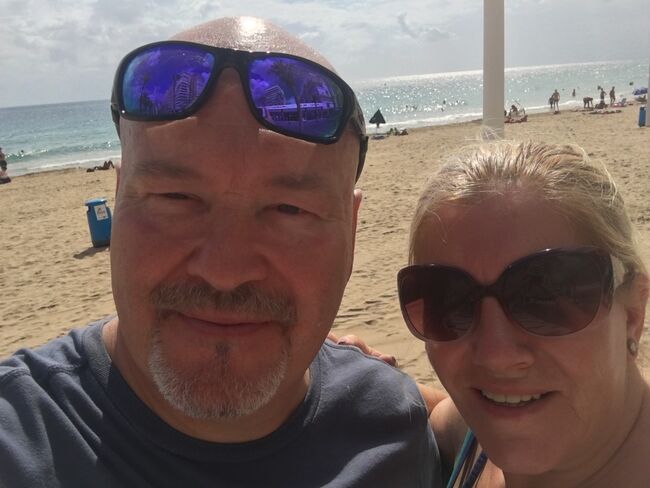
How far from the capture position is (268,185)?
150cm

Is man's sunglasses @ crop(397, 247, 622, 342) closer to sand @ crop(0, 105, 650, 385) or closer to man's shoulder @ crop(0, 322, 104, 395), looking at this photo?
sand @ crop(0, 105, 650, 385)

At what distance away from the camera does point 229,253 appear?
143cm

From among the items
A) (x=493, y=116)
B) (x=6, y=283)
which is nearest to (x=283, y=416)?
(x=493, y=116)

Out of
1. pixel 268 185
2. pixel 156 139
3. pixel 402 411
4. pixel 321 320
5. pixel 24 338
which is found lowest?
pixel 24 338

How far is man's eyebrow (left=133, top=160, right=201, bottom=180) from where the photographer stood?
1466 mm

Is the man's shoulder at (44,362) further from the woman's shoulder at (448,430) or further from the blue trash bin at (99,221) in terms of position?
the blue trash bin at (99,221)

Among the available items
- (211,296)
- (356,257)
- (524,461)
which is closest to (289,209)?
(211,296)

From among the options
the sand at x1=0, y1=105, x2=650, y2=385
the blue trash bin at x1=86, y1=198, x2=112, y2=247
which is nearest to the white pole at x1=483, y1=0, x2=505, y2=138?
the sand at x1=0, y1=105, x2=650, y2=385

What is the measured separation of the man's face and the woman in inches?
15.3

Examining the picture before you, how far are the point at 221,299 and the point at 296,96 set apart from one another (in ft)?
2.07

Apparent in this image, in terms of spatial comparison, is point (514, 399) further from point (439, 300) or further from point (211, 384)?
point (211, 384)

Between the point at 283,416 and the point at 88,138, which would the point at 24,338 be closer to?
the point at 283,416

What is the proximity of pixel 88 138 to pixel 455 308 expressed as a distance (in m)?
46.5

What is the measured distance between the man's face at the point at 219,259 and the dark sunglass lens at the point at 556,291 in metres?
0.51
